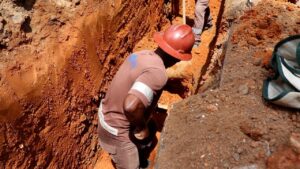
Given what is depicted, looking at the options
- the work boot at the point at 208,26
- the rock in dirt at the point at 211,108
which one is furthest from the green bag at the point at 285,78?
the work boot at the point at 208,26

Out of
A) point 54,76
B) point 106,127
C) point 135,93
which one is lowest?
point 106,127

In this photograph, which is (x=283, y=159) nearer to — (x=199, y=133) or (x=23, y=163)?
(x=199, y=133)

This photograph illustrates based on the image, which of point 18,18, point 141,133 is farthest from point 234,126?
point 18,18

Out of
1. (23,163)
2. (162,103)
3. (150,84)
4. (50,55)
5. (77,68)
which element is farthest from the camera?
(162,103)

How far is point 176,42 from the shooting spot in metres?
3.43

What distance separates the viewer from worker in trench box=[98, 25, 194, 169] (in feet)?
10.7

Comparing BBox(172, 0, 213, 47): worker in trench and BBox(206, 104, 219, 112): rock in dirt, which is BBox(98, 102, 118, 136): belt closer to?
BBox(206, 104, 219, 112): rock in dirt

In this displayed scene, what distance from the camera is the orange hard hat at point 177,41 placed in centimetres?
343

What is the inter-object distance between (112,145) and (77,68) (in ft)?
3.41

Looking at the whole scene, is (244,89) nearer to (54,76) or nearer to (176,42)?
(176,42)

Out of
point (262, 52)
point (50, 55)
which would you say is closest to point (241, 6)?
point (262, 52)

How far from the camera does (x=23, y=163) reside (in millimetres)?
3646

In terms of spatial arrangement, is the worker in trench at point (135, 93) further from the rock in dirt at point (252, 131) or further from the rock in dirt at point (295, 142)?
the rock in dirt at point (295, 142)

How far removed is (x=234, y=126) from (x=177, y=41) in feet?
3.23
